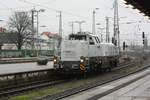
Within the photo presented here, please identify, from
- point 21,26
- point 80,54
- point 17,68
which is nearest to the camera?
point 80,54

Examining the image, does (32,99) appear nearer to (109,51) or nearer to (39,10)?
(109,51)

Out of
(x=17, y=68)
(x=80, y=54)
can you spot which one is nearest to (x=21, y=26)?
(x=17, y=68)

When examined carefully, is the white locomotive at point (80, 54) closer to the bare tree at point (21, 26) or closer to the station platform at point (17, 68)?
the station platform at point (17, 68)

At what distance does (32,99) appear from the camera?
13.7 m

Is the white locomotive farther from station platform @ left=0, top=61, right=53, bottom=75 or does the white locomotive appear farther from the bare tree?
the bare tree

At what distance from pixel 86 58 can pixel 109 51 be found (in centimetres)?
696

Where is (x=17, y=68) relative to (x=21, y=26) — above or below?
below

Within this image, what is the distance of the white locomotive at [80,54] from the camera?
2278 centimetres

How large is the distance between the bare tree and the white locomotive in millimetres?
63871

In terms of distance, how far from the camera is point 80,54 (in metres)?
23.4

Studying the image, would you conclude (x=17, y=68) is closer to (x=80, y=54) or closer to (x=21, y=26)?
(x=80, y=54)

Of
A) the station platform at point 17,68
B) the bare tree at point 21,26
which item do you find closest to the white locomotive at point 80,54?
the station platform at point 17,68

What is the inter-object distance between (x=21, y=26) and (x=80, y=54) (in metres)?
69.1

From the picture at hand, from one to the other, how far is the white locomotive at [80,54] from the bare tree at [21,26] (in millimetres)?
63871
